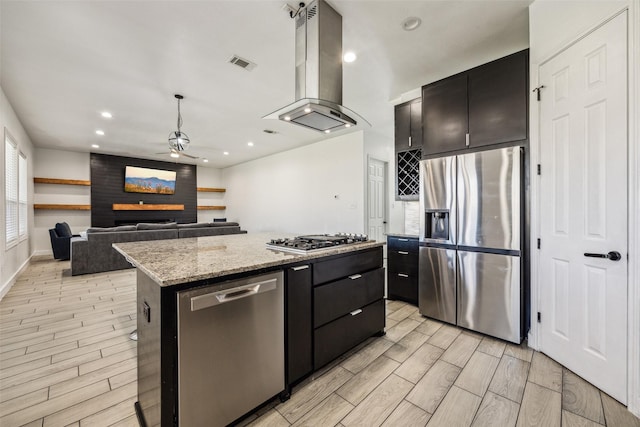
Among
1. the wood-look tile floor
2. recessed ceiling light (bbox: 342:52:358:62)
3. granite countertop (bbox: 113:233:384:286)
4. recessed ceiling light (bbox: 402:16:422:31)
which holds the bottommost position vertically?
the wood-look tile floor

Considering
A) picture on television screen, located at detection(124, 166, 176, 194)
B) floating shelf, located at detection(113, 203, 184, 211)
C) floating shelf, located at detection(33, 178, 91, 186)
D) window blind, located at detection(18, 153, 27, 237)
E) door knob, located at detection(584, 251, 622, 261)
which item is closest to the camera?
door knob, located at detection(584, 251, 622, 261)

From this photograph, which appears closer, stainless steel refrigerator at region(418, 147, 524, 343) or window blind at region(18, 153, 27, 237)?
stainless steel refrigerator at region(418, 147, 524, 343)

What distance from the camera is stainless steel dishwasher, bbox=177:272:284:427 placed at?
1167 mm

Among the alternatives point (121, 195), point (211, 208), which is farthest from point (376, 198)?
point (121, 195)

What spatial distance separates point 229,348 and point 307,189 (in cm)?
544

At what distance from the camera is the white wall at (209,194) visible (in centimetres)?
969

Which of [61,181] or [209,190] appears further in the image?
[209,190]

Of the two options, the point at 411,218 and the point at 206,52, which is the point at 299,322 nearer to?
the point at 411,218

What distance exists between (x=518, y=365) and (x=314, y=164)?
532 centimetres

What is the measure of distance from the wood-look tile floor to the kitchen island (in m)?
0.20

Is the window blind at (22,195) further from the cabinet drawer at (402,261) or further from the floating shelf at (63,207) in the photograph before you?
the cabinet drawer at (402,261)

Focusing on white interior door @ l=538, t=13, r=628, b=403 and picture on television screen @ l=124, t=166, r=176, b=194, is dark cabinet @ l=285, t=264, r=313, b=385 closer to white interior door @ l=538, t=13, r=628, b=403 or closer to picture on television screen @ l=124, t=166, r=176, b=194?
white interior door @ l=538, t=13, r=628, b=403

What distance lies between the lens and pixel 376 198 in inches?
229

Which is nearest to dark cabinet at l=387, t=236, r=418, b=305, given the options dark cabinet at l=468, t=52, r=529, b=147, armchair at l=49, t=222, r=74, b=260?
dark cabinet at l=468, t=52, r=529, b=147
